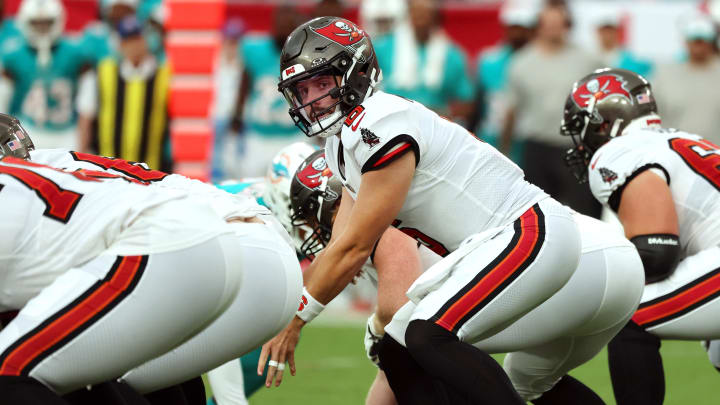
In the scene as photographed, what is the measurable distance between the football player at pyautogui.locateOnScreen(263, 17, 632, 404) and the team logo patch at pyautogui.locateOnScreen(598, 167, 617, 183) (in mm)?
610

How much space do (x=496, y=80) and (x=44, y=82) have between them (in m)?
3.54

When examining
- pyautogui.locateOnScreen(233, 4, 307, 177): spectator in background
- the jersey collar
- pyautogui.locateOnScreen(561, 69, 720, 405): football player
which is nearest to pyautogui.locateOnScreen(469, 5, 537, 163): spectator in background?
pyautogui.locateOnScreen(233, 4, 307, 177): spectator in background

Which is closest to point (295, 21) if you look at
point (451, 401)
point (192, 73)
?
point (192, 73)

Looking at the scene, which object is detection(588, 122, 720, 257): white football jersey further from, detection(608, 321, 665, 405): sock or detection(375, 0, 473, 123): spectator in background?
detection(375, 0, 473, 123): spectator in background

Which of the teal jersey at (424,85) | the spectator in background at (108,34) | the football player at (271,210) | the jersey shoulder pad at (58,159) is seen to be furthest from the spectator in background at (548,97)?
the jersey shoulder pad at (58,159)

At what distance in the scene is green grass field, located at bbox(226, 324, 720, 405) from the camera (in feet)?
17.7

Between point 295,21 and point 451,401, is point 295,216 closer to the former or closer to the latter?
point 451,401

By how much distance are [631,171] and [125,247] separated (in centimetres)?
193

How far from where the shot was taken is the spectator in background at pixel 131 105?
840 cm

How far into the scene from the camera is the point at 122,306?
276 cm

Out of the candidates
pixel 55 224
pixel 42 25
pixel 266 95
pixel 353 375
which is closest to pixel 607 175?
pixel 55 224

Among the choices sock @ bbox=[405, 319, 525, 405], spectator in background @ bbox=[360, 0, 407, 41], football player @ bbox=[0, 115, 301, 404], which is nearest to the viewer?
football player @ bbox=[0, 115, 301, 404]

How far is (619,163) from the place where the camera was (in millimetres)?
3980

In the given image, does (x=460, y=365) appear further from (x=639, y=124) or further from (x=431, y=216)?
(x=639, y=124)
